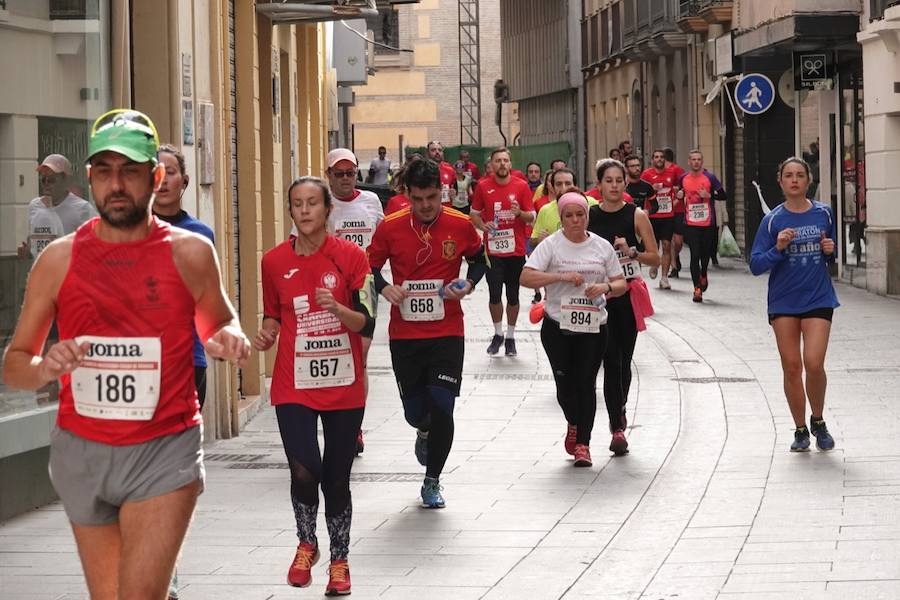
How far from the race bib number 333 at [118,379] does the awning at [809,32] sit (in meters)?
23.7

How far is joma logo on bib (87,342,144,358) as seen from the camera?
5.40 meters

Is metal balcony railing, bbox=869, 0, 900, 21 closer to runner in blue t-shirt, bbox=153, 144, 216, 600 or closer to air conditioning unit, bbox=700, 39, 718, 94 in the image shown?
air conditioning unit, bbox=700, 39, 718, 94

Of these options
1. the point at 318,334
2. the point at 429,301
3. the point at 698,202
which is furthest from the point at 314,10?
the point at 698,202

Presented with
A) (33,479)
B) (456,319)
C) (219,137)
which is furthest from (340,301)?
(219,137)

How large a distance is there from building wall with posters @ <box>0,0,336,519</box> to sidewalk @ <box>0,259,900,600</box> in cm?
52

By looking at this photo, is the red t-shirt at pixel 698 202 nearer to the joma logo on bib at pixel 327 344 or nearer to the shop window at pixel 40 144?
the shop window at pixel 40 144

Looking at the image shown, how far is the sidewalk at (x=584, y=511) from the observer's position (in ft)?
26.8

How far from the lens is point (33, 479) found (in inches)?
409

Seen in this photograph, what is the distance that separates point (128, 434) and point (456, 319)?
5.13 metres

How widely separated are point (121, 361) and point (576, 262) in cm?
666

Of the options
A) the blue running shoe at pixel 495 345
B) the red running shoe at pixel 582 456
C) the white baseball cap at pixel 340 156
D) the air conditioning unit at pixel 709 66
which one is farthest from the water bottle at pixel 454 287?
the air conditioning unit at pixel 709 66

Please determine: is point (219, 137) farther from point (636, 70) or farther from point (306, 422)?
point (636, 70)

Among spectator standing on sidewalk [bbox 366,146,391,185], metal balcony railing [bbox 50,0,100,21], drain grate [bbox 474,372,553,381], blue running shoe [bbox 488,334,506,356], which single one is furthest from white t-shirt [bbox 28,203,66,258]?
spectator standing on sidewalk [bbox 366,146,391,185]

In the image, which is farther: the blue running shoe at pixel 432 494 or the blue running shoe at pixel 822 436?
the blue running shoe at pixel 822 436
